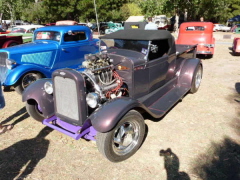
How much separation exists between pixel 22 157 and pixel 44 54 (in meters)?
3.69

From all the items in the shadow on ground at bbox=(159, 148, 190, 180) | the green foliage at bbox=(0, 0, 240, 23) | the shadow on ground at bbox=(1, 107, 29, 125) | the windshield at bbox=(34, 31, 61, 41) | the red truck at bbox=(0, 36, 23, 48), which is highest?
the green foliage at bbox=(0, 0, 240, 23)

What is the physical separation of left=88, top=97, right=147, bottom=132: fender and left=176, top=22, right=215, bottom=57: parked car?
770cm

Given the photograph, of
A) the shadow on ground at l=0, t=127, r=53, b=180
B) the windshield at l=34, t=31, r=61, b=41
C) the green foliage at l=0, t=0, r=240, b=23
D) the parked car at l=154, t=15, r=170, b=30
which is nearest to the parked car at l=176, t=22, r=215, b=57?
the windshield at l=34, t=31, r=61, b=41

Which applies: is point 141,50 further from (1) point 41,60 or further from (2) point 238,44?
(2) point 238,44

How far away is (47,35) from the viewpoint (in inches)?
263

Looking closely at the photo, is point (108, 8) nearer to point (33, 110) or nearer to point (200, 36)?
point (200, 36)

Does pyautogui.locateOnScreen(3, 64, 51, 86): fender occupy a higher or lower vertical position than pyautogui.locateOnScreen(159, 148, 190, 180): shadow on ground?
higher

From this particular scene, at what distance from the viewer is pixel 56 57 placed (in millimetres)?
6289

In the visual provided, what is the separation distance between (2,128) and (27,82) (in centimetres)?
223

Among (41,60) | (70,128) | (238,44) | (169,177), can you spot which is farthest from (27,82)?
(238,44)

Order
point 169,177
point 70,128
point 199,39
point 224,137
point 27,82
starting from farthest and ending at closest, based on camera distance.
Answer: point 199,39 → point 27,82 → point 224,137 → point 70,128 → point 169,177

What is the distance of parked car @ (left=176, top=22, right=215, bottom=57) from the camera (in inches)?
367

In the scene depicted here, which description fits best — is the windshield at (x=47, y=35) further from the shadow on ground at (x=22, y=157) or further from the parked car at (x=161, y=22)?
the parked car at (x=161, y=22)

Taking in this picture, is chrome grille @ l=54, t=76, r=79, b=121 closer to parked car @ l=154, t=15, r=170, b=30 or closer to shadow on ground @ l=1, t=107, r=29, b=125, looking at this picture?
shadow on ground @ l=1, t=107, r=29, b=125
